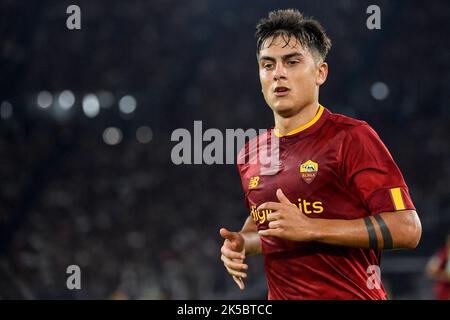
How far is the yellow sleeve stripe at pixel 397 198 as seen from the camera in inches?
113

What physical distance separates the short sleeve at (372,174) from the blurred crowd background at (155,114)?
9.22m

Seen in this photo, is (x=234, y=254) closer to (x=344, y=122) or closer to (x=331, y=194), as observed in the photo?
(x=331, y=194)

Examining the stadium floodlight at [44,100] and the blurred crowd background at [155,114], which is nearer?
the blurred crowd background at [155,114]

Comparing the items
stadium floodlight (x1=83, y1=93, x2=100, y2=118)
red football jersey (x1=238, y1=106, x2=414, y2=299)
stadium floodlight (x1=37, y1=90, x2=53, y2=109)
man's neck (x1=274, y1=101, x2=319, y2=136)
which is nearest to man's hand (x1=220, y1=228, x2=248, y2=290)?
red football jersey (x1=238, y1=106, x2=414, y2=299)

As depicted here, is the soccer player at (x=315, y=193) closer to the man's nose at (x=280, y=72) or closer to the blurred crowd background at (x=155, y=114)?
the man's nose at (x=280, y=72)

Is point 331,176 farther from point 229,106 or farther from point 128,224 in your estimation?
point 229,106

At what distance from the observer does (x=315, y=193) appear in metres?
3.12

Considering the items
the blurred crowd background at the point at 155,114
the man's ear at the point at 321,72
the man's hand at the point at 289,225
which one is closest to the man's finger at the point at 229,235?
the man's hand at the point at 289,225

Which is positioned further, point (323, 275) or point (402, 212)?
point (323, 275)

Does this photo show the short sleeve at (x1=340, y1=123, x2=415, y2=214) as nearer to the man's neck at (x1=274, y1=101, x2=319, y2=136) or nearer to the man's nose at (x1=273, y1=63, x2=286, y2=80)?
the man's neck at (x1=274, y1=101, x2=319, y2=136)

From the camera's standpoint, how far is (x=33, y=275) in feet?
38.1
